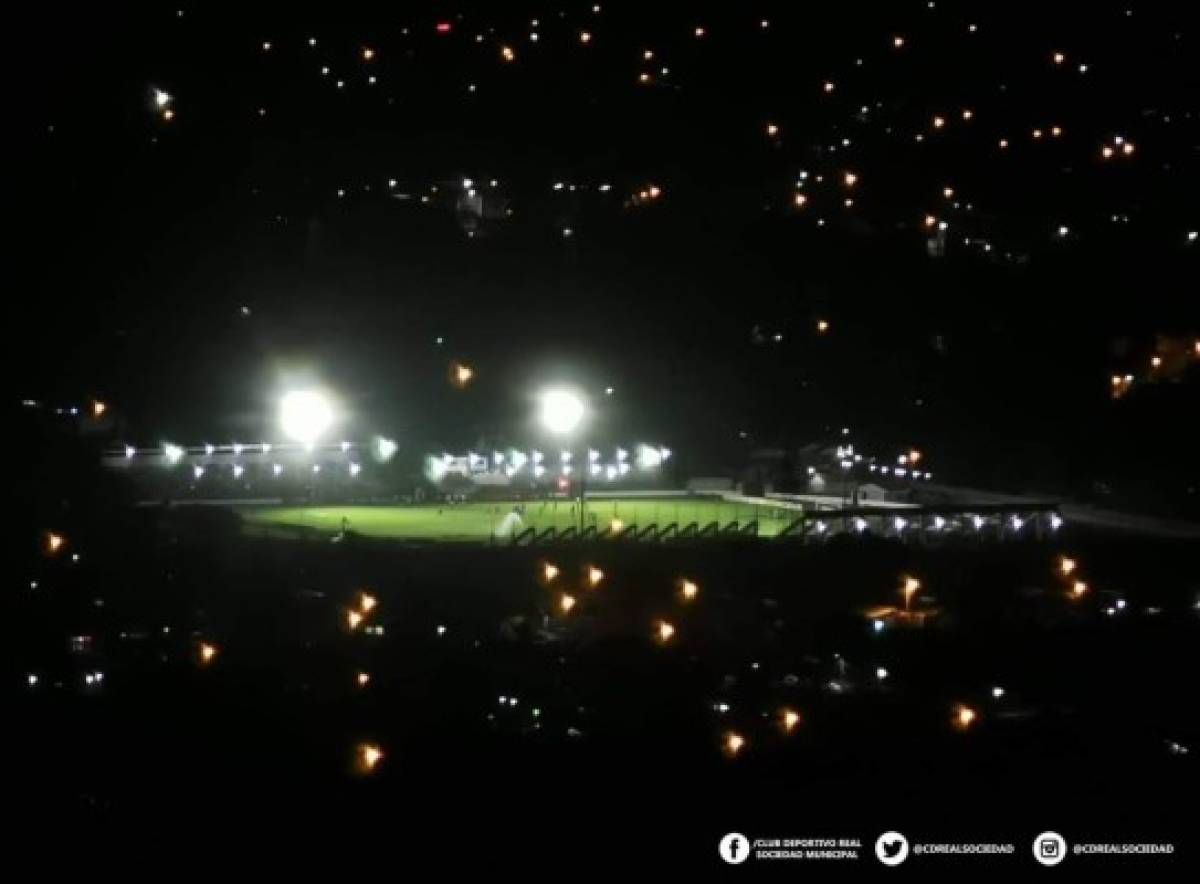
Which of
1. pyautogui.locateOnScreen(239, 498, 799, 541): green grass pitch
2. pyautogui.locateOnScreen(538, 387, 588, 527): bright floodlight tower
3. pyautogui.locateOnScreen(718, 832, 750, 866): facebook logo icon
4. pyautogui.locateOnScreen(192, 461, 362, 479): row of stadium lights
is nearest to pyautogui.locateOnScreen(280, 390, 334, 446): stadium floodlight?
pyautogui.locateOnScreen(192, 461, 362, 479): row of stadium lights

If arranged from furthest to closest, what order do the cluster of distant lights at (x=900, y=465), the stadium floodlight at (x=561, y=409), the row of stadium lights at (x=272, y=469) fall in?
1. the cluster of distant lights at (x=900, y=465)
2. the stadium floodlight at (x=561, y=409)
3. the row of stadium lights at (x=272, y=469)

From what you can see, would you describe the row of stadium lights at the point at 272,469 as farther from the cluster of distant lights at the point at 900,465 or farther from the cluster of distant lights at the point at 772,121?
the cluster of distant lights at the point at 900,465

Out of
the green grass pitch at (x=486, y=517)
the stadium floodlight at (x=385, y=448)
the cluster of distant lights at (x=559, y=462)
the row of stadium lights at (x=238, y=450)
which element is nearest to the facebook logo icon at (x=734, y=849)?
the green grass pitch at (x=486, y=517)

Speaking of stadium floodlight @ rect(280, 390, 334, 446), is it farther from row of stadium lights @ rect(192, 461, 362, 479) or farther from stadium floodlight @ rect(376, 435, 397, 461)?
stadium floodlight @ rect(376, 435, 397, 461)

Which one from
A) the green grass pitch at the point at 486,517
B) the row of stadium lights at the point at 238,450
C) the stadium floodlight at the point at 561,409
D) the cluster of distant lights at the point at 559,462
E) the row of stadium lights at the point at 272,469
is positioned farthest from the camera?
the cluster of distant lights at the point at 559,462

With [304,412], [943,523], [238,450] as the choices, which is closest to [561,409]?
[304,412]

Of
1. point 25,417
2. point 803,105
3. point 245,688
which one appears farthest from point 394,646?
point 803,105
